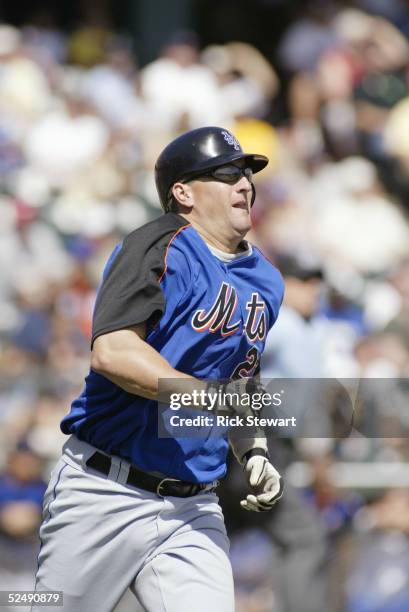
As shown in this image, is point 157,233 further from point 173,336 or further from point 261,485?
point 261,485

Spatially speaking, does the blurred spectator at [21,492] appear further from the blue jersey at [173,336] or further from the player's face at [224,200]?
the player's face at [224,200]

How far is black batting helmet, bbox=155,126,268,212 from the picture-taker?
3.77 m

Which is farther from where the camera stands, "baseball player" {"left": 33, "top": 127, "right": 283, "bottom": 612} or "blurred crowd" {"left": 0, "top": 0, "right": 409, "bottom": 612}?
"blurred crowd" {"left": 0, "top": 0, "right": 409, "bottom": 612}

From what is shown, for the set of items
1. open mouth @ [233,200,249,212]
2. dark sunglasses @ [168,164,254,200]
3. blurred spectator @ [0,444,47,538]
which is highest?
dark sunglasses @ [168,164,254,200]

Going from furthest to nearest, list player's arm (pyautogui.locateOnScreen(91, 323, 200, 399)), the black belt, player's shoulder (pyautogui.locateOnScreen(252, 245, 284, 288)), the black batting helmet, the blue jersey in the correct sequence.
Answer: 1. player's shoulder (pyautogui.locateOnScreen(252, 245, 284, 288))
2. the black batting helmet
3. the black belt
4. the blue jersey
5. player's arm (pyautogui.locateOnScreen(91, 323, 200, 399))

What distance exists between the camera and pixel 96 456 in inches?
144

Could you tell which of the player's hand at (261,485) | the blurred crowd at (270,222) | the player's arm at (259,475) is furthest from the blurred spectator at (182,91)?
the player's hand at (261,485)

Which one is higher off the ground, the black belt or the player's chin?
the player's chin

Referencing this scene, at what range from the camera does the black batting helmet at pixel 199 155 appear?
3766 mm

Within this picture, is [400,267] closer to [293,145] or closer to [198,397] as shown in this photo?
[293,145]

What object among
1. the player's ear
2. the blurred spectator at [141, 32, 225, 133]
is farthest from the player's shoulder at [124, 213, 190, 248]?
the blurred spectator at [141, 32, 225, 133]

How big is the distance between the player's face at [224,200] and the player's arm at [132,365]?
60 cm

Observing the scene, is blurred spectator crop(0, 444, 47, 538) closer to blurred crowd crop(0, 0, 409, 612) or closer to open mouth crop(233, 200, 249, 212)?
Answer: blurred crowd crop(0, 0, 409, 612)

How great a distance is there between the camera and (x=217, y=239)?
3.80 m
